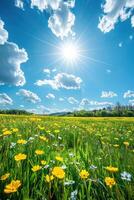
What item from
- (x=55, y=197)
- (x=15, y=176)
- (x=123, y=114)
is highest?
(x=123, y=114)

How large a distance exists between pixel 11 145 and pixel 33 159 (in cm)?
44

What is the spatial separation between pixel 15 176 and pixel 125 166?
4.10 feet

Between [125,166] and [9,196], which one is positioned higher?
[125,166]

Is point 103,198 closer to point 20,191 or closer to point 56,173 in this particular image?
point 56,173

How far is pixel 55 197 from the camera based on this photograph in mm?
1951

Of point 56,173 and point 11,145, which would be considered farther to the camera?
point 11,145

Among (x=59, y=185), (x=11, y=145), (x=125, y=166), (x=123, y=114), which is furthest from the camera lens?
(x=123, y=114)

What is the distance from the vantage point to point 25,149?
287 cm

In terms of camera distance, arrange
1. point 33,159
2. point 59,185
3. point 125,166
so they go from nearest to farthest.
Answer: point 59,185 < point 125,166 < point 33,159

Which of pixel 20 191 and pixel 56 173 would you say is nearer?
pixel 56 173

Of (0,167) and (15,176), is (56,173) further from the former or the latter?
(0,167)

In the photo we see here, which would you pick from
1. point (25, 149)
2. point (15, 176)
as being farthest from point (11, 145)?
point (15, 176)

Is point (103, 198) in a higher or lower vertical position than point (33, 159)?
lower

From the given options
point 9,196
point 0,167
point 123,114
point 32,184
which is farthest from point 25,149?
point 123,114
